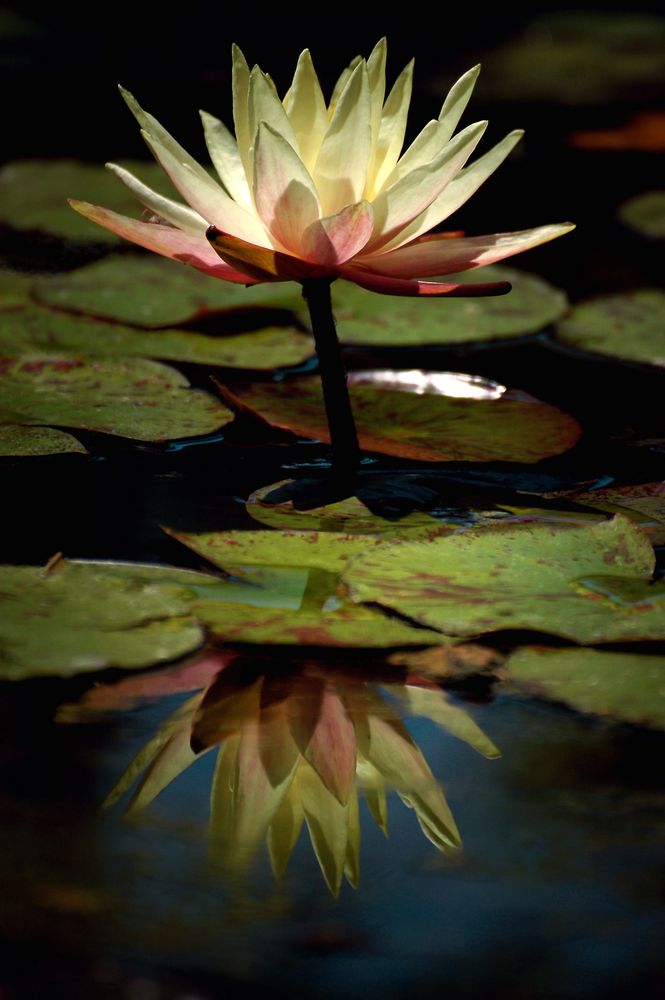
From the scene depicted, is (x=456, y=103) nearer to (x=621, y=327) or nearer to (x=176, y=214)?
(x=176, y=214)

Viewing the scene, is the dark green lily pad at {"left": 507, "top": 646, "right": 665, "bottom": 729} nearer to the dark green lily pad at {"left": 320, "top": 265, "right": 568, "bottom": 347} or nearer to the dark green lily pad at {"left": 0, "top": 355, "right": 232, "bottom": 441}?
the dark green lily pad at {"left": 0, "top": 355, "right": 232, "bottom": 441}

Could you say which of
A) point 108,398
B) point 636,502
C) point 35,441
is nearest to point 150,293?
point 108,398

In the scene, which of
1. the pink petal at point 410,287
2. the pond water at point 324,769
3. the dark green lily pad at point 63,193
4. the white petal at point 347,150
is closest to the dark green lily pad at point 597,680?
the pond water at point 324,769

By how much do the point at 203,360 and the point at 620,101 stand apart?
105 inches

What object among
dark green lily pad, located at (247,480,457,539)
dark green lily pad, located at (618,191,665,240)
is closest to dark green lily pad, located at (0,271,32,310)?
dark green lily pad, located at (247,480,457,539)

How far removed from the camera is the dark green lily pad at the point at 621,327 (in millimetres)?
1869

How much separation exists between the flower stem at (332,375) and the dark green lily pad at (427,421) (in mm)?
70

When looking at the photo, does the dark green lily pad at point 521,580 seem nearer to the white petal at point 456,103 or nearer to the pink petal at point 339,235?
the pink petal at point 339,235

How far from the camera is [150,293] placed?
6.58 feet

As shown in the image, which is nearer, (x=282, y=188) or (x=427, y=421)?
(x=282, y=188)

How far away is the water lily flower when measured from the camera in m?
1.14

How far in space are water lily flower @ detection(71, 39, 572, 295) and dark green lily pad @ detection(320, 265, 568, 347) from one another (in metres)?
0.60

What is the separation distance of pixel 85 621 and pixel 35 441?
466 millimetres

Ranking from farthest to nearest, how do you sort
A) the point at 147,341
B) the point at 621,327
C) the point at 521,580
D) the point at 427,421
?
the point at 621,327 → the point at 147,341 → the point at 427,421 → the point at 521,580
